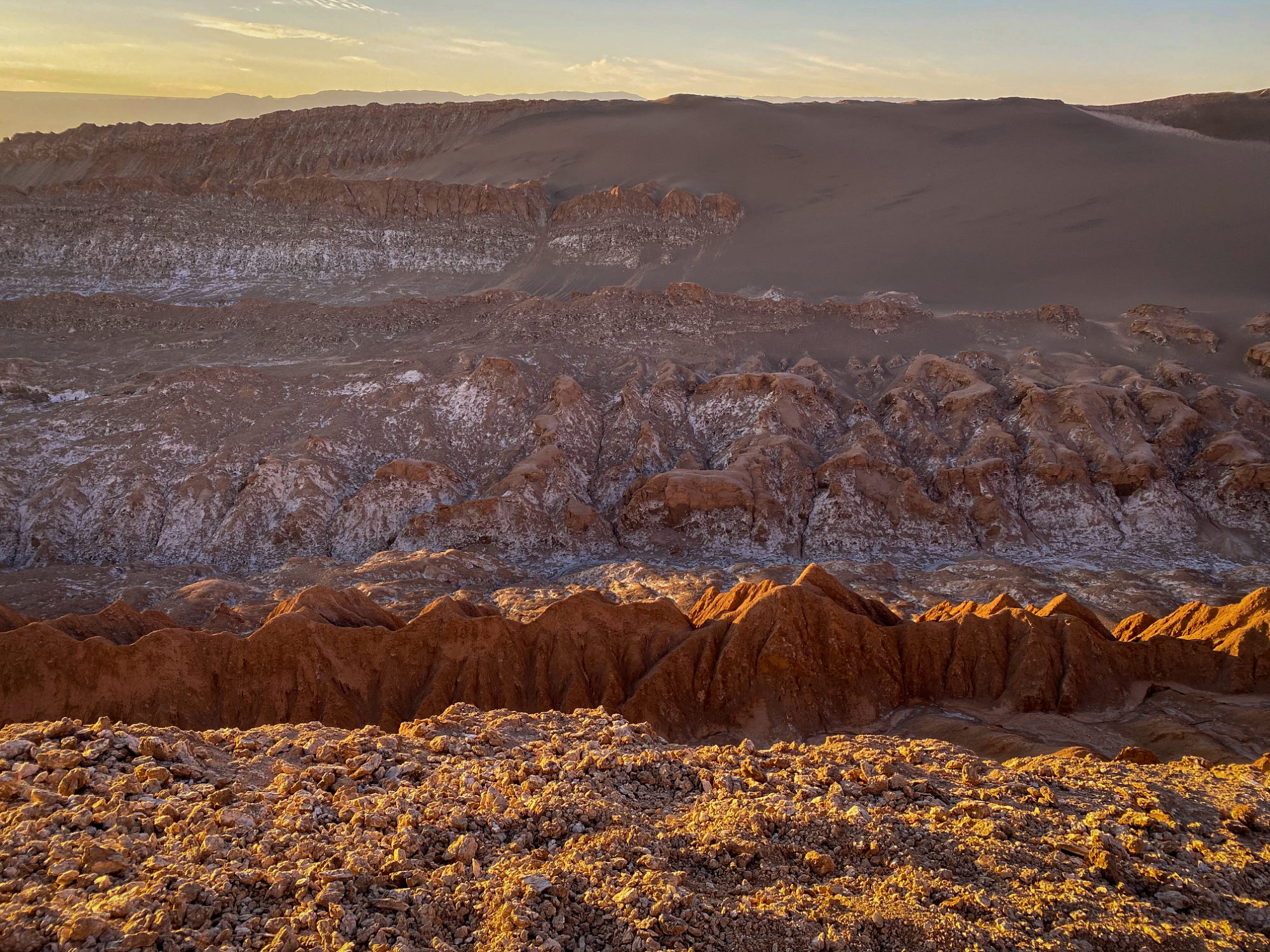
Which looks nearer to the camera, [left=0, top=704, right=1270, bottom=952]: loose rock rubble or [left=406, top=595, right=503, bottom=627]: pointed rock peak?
[left=0, top=704, right=1270, bottom=952]: loose rock rubble

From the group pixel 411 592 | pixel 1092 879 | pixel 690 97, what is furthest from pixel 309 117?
pixel 1092 879

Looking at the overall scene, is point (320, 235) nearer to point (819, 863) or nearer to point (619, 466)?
point (619, 466)

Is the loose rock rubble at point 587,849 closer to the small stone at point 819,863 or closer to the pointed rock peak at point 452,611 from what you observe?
the small stone at point 819,863

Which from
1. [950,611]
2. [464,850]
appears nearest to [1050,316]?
[950,611]

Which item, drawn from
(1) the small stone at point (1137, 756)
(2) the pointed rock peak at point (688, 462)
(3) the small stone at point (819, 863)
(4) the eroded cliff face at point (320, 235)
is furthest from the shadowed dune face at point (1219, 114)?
(3) the small stone at point (819, 863)

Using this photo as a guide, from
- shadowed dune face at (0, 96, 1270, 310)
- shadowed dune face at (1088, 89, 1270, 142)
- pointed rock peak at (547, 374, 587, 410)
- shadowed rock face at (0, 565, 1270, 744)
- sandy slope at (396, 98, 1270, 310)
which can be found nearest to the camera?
shadowed rock face at (0, 565, 1270, 744)

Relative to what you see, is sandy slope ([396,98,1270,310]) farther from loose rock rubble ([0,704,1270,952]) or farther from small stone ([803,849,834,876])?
small stone ([803,849,834,876])

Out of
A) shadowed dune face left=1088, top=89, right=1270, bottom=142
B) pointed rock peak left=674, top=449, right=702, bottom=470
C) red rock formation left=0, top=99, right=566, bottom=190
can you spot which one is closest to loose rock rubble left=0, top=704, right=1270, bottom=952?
pointed rock peak left=674, top=449, right=702, bottom=470
